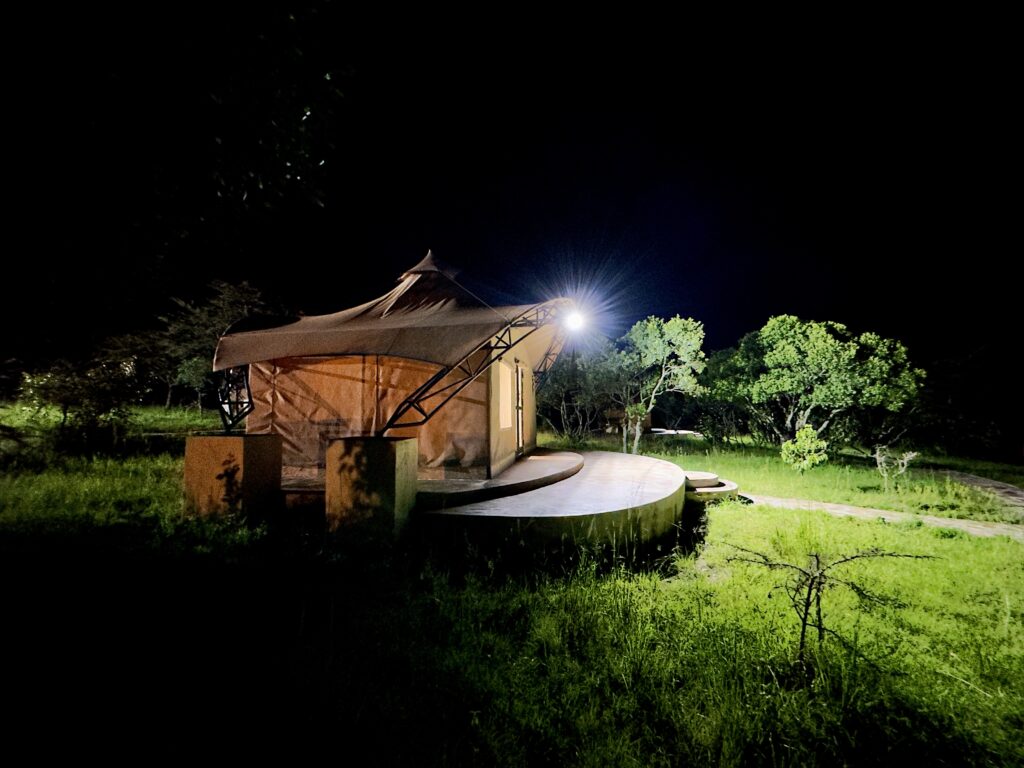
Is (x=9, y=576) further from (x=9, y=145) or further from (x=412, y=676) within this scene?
(x=412, y=676)

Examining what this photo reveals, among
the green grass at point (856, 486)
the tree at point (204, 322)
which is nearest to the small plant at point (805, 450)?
the green grass at point (856, 486)

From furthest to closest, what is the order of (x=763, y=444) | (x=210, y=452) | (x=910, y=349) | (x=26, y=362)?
(x=910, y=349) < (x=763, y=444) < (x=210, y=452) < (x=26, y=362)

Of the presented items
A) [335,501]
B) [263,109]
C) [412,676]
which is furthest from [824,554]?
[263,109]

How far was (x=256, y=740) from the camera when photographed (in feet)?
6.88

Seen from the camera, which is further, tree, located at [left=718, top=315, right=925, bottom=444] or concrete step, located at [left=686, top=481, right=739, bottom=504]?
tree, located at [left=718, top=315, right=925, bottom=444]

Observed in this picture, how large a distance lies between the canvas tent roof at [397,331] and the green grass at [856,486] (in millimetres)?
7004

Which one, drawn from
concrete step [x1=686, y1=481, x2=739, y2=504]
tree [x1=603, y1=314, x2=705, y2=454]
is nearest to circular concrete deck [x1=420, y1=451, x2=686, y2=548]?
concrete step [x1=686, y1=481, x2=739, y2=504]

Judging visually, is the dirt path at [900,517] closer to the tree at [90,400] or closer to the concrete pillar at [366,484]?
the concrete pillar at [366,484]

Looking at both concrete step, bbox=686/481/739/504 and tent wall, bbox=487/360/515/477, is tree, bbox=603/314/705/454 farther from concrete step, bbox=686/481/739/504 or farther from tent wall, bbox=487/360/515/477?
tent wall, bbox=487/360/515/477

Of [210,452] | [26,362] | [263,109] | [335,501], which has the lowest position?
[335,501]

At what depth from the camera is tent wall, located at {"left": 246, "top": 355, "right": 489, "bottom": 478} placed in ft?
23.3

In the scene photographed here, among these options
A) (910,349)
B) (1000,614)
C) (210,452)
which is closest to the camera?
(1000,614)

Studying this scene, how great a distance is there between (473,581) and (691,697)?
210 cm

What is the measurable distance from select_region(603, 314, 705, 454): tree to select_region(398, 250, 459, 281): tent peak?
27.7 ft
